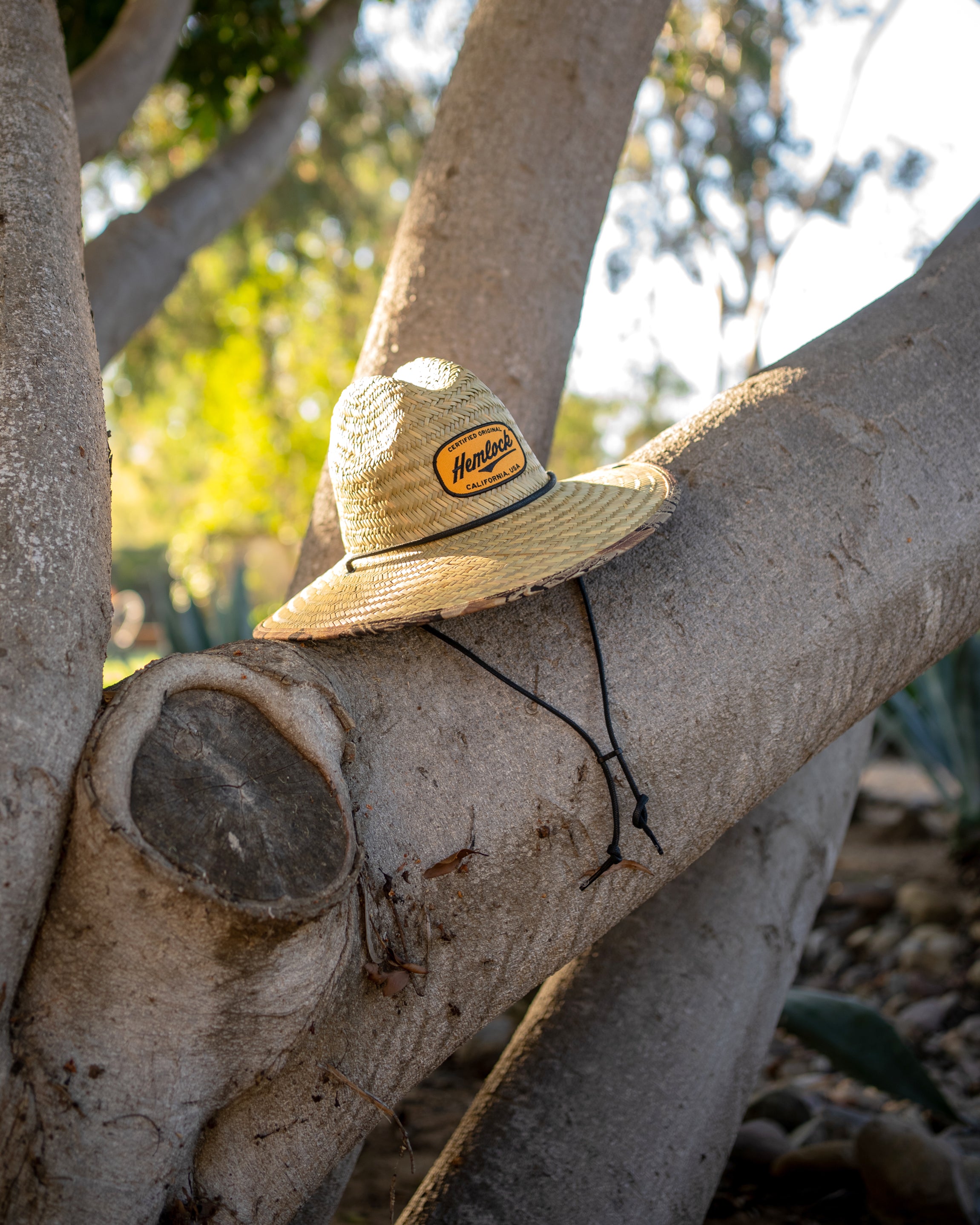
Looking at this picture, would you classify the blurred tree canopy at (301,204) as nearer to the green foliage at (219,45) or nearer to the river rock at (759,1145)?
the green foliage at (219,45)

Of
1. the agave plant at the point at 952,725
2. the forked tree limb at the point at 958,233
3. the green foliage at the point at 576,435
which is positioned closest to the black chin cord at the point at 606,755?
the forked tree limb at the point at 958,233

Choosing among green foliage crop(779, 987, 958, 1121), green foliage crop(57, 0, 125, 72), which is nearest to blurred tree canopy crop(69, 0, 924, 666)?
green foliage crop(57, 0, 125, 72)

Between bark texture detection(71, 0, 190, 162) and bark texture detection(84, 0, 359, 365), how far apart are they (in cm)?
29

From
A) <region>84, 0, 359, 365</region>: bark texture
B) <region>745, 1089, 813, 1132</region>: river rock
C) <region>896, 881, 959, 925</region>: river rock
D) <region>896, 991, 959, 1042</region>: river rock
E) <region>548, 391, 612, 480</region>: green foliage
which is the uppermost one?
<region>84, 0, 359, 365</region>: bark texture

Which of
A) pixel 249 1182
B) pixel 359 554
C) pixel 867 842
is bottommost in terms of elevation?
pixel 867 842

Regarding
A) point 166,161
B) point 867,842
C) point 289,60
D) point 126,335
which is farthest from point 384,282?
point 166,161

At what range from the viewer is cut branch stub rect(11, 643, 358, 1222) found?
0.98 m

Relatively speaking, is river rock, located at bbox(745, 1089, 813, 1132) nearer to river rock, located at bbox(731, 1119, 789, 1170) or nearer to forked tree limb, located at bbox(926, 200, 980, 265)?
river rock, located at bbox(731, 1119, 789, 1170)

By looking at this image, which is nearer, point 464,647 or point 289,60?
point 464,647

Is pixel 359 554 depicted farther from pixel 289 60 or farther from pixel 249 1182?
pixel 289 60

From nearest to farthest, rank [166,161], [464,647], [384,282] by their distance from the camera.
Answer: [464,647], [384,282], [166,161]

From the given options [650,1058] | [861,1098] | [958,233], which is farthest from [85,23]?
[861,1098]

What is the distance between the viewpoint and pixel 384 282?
7.54 feet

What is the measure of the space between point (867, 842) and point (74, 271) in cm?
551
